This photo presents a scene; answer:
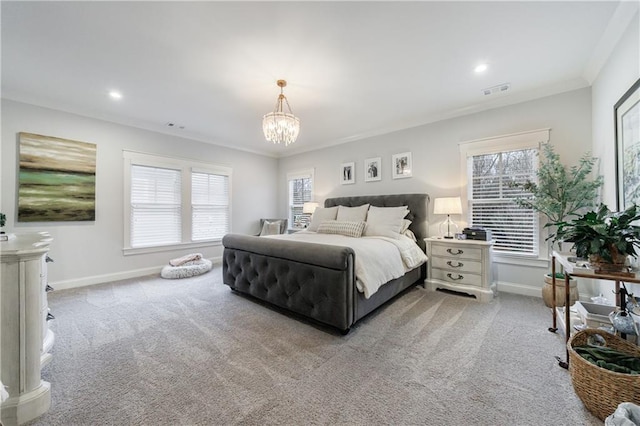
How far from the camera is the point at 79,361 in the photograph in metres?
1.82

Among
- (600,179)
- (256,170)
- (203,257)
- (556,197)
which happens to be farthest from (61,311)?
(600,179)

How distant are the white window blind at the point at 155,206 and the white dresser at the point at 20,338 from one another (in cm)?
313

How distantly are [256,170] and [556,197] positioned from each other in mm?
5356

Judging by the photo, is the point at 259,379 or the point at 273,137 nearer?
the point at 259,379

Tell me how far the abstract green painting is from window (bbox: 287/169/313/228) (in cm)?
364

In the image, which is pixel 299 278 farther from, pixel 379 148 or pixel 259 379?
pixel 379 148

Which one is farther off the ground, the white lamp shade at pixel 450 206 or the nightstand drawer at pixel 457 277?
the white lamp shade at pixel 450 206

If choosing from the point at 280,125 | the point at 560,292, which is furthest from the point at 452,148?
the point at 280,125

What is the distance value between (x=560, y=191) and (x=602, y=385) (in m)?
2.29

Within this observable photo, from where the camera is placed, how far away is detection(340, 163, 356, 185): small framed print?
4.90m

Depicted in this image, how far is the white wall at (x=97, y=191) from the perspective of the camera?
3092 mm

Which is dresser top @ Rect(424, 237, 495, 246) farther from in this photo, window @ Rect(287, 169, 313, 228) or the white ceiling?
window @ Rect(287, 169, 313, 228)

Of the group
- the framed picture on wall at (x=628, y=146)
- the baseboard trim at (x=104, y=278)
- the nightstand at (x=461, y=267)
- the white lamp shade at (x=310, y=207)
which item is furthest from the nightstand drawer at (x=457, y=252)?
the baseboard trim at (x=104, y=278)

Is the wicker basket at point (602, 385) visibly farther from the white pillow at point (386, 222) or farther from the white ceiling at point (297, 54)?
the white ceiling at point (297, 54)
